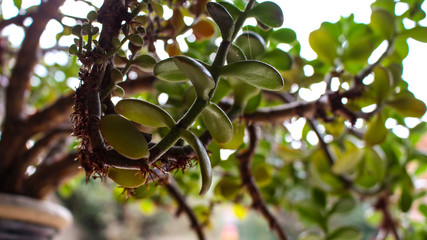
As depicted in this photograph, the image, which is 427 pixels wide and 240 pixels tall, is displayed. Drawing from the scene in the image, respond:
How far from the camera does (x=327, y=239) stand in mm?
550

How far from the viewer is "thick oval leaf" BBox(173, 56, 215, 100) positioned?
186 millimetres

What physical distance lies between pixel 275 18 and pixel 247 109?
0.14 m

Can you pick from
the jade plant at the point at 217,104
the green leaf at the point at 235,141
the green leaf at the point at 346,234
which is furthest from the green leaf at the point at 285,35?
the green leaf at the point at 346,234

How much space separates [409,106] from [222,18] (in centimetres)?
28

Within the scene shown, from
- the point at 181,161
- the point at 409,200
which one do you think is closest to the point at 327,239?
the point at 409,200

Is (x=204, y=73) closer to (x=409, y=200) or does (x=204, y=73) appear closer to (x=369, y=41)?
(x=369, y=41)

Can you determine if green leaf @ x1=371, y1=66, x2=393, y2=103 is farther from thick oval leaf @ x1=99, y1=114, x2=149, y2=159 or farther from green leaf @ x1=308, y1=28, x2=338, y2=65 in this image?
thick oval leaf @ x1=99, y1=114, x2=149, y2=159

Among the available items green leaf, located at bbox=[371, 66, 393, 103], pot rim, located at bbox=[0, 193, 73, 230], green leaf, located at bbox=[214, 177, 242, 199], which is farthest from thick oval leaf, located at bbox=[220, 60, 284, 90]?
pot rim, located at bbox=[0, 193, 73, 230]

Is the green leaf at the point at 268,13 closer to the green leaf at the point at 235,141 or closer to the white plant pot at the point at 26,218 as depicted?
the green leaf at the point at 235,141

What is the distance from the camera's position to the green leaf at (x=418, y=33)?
407 mm

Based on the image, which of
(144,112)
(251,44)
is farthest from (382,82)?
(144,112)

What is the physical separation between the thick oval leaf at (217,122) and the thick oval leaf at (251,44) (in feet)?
0.28

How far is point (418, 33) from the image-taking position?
0.41 metres

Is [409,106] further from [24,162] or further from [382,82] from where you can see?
[24,162]
